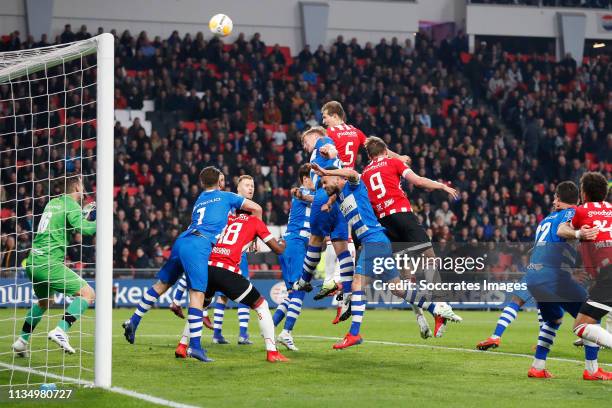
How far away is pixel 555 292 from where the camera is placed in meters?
9.80

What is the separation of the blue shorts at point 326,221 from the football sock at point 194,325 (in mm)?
2316

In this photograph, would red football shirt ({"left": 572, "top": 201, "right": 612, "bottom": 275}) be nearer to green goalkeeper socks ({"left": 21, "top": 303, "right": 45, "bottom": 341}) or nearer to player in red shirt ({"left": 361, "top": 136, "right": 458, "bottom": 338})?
player in red shirt ({"left": 361, "top": 136, "right": 458, "bottom": 338})

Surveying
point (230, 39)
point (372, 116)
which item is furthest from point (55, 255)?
point (230, 39)

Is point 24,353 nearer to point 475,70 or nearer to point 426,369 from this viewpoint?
point 426,369

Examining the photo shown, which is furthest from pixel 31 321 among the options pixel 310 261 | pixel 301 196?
pixel 301 196

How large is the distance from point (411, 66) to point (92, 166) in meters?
12.4

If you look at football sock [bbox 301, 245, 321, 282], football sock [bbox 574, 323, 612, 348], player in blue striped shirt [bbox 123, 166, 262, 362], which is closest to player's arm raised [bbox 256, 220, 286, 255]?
player in blue striped shirt [bbox 123, 166, 262, 362]

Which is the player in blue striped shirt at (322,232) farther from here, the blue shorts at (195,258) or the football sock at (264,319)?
the blue shorts at (195,258)

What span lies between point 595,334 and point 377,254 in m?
3.58

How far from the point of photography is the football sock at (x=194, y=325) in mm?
10789

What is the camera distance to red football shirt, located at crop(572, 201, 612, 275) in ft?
30.1

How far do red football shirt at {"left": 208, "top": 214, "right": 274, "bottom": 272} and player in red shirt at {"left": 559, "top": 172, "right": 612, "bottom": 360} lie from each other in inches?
139

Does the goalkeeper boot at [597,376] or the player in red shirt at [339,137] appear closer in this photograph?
the goalkeeper boot at [597,376]

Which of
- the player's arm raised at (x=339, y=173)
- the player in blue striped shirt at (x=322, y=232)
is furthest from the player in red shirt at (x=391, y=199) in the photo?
the player's arm raised at (x=339, y=173)
